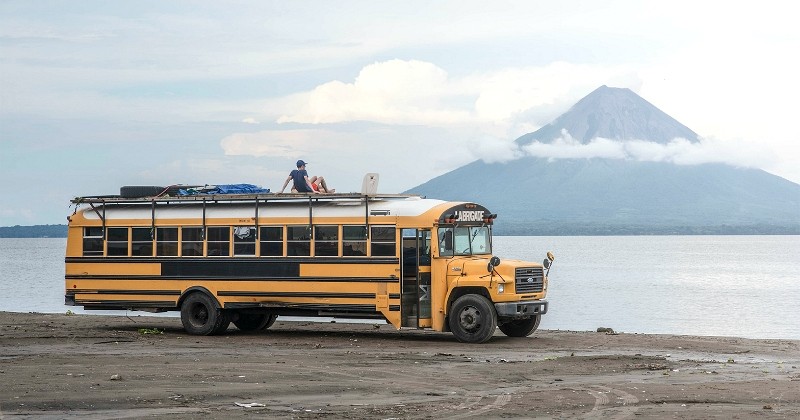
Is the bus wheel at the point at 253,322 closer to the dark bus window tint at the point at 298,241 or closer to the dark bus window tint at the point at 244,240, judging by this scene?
the dark bus window tint at the point at 244,240

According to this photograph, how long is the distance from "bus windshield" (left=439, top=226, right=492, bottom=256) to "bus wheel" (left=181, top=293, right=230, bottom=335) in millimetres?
4833

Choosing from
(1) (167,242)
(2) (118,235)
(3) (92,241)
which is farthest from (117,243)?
(1) (167,242)

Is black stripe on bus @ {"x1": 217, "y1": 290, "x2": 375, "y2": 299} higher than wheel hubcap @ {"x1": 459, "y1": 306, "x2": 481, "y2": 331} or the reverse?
higher

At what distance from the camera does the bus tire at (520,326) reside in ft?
77.3

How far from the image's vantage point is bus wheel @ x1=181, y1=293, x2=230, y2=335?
2395cm

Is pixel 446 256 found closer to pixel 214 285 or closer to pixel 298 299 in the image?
pixel 298 299

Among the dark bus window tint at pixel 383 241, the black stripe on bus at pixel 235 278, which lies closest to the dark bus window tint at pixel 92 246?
the black stripe on bus at pixel 235 278

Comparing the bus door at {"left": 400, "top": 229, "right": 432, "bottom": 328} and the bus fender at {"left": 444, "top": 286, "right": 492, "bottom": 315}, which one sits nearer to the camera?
the bus fender at {"left": 444, "top": 286, "right": 492, "bottom": 315}

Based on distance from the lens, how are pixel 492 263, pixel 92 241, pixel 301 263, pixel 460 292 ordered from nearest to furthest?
1. pixel 492 263
2. pixel 460 292
3. pixel 301 263
4. pixel 92 241

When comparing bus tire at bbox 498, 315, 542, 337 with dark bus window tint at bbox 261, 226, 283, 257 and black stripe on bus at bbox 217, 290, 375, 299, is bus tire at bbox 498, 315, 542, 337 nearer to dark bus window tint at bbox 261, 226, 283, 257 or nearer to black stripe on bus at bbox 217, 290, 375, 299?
black stripe on bus at bbox 217, 290, 375, 299

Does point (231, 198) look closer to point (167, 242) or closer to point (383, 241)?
point (167, 242)

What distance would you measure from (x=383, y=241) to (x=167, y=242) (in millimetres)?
4722

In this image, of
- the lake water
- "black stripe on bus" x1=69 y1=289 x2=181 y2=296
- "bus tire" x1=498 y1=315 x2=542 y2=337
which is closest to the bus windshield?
"bus tire" x1=498 y1=315 x2=542 y2=337

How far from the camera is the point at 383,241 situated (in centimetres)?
2247
